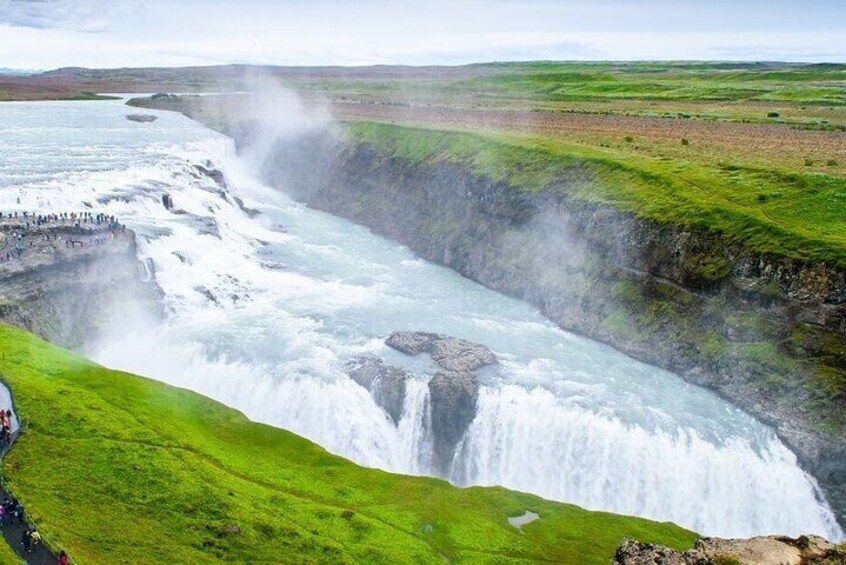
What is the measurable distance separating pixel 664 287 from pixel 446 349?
1903cm

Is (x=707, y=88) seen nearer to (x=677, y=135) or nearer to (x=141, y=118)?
(x=677, y=135)

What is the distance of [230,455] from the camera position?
34.8 m

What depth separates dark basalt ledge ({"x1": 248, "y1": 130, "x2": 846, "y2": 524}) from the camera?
146 feet

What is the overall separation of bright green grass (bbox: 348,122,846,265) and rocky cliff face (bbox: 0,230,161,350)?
37928mm

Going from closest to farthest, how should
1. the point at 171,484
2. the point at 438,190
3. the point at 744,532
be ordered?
the point at 171,484, the point at 744,532, the point at 438,190

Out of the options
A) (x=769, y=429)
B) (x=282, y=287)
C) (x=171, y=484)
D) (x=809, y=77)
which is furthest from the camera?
(x=809, y=77)

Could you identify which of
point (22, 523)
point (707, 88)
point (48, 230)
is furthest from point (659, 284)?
point (707, 88)

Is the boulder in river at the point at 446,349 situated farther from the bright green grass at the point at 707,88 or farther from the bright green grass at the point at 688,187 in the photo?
the bright green grass at the point at 707,88

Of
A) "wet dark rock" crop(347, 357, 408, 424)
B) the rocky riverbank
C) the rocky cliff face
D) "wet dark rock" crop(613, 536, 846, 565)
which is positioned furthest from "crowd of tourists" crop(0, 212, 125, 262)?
"wet dark rock" crop(613, 536, 846, 565)

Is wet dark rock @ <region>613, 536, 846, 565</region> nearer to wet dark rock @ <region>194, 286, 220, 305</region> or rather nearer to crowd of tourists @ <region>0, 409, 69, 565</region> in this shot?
crowd of tourists @ <region>0, 409, 69, 565</region>

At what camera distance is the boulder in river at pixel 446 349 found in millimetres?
48281

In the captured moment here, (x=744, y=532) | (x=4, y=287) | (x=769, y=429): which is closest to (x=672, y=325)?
(x=769, y=429)

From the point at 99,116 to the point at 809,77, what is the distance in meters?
175

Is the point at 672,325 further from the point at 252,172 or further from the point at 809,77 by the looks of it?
the point at 809,77
